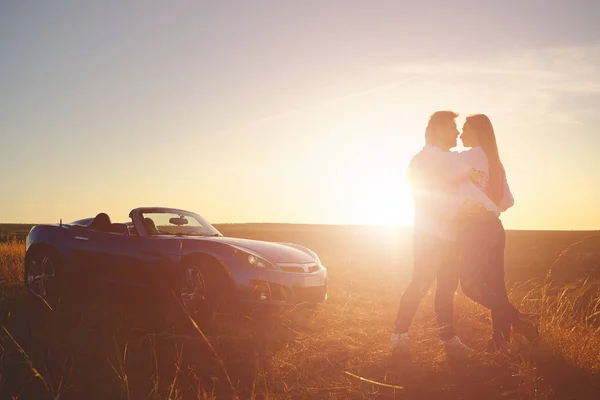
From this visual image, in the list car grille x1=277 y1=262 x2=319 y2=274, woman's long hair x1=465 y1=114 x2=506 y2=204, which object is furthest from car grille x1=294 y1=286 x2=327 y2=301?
woman's long hair x1=465 y1=114 x2=506 y2=204

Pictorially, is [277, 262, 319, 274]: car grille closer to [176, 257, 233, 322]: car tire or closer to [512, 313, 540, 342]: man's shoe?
[176, 257, 233, 322]: car tire

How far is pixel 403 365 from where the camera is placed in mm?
5090

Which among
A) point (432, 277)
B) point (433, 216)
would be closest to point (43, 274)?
point (432, 277)

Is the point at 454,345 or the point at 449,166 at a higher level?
the point at 449,166

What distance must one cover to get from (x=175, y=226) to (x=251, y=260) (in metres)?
1.80

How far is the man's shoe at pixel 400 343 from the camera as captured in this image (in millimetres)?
5402

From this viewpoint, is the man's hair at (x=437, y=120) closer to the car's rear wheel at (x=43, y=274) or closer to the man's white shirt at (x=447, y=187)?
the man's white shirt at (x=447, y=187)

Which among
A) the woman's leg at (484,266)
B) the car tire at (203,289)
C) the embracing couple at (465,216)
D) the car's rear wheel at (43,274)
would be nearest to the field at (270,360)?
the car tire at (203,289)

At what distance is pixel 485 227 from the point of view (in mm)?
5039

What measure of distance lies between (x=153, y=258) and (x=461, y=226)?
386 cm

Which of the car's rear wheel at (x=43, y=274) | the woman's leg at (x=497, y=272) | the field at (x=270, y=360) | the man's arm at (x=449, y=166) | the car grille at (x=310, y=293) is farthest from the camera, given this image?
the car's rear wheel at (x=43, y=274)

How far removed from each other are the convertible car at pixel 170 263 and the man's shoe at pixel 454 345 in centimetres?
186

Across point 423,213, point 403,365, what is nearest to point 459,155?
point 423,213

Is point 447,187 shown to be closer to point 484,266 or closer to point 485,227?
point 485,227
